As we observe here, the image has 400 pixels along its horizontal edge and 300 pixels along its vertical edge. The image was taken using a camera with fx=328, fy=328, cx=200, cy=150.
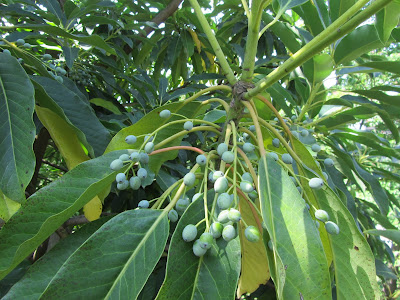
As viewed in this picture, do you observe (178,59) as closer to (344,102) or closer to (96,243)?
(344,102)

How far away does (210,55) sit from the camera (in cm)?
261

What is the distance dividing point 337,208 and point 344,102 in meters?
0.81

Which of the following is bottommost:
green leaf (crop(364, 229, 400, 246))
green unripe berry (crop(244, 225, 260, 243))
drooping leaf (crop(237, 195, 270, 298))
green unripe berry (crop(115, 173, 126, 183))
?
green leaf (crop(364, 229, 400, 246))

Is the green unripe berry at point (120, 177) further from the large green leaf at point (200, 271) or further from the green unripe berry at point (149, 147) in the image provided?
the large green leaf at point (200, 271)

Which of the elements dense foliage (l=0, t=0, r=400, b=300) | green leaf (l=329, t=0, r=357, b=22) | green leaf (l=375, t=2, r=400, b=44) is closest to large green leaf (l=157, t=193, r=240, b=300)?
dense foliage (l=0, t=0, r=400, b=300)

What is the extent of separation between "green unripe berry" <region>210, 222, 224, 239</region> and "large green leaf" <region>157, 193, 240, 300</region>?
31mm

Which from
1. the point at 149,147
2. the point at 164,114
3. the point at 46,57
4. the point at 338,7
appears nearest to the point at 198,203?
the point at 149,147

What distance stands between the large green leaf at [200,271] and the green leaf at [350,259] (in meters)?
0.29

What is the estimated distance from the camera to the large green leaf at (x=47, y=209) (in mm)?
657

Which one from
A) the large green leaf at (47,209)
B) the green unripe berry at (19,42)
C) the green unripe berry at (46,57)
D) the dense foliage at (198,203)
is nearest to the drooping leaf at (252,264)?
the dense foliage at (198,203)

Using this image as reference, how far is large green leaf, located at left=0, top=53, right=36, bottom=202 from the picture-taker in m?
0.75

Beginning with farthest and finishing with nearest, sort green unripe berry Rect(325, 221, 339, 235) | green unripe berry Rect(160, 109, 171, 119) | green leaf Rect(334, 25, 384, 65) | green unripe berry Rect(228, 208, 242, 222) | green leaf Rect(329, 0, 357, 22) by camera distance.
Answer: green leaf Rect(334, 25, 384, 65)
green leaf Rect(329, 0, 357, 22)
green unripe berry Rect(160, 109, 171, 119)
green unripe berry Rect(325, 221, 339, 235)
green unripe berry Rect(228, 208, 242, 222)

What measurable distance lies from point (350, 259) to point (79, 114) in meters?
0.84

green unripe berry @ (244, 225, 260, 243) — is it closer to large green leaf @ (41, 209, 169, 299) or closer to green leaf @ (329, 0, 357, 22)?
large green leaf @ (41, 209, 169, 299)
